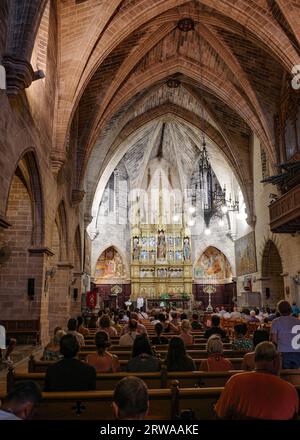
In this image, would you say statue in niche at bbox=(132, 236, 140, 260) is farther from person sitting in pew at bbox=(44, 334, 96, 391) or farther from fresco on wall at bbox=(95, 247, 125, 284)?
person sitting in pew at bbox=(44, 334, 96, 391)

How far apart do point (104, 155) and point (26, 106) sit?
583 inches

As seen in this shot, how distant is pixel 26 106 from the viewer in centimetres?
986

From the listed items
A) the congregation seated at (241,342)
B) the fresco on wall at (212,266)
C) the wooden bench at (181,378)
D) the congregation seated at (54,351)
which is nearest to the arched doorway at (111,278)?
the fresco on wall at (212,266)

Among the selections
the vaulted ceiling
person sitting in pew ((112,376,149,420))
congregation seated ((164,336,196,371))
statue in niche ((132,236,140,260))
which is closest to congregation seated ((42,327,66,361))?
congregation seated ((164,336,196,371))

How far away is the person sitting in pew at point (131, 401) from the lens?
2271mm

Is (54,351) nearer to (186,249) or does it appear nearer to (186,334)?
(186,334)

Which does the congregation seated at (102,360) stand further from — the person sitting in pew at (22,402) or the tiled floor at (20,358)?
the person sitting in pew at (22,402)

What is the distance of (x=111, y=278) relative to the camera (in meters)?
32.2

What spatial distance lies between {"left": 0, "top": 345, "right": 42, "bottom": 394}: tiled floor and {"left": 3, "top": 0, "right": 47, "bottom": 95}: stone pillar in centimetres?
574

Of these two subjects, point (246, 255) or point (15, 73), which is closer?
point (15, 73)

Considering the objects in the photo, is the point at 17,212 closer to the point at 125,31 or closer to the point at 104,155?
the point at 125,31

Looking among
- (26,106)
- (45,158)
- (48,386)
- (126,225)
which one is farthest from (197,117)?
(48,386)

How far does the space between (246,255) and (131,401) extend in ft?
79.6

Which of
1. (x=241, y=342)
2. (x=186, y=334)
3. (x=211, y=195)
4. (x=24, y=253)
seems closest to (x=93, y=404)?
(x=241, y=342)
